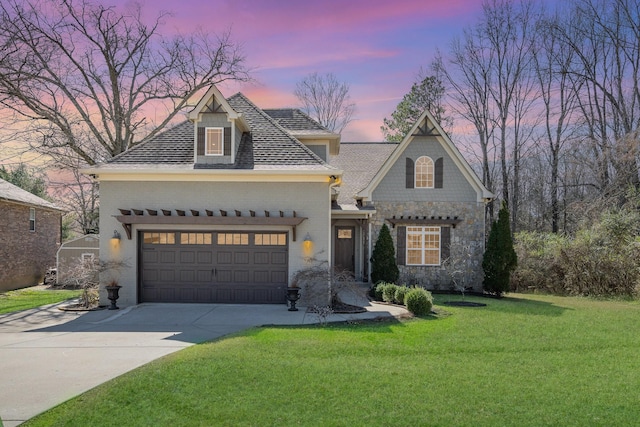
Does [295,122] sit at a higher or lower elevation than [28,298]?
higher

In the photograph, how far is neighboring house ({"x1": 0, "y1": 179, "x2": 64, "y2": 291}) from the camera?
22516mm

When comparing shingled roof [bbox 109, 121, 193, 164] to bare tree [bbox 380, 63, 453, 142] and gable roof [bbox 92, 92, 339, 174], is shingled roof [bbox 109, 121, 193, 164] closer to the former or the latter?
gable roof [bbox 92, 92, 339, 174]

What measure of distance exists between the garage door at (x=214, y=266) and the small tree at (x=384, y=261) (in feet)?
15.5

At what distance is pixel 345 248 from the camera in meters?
20.2

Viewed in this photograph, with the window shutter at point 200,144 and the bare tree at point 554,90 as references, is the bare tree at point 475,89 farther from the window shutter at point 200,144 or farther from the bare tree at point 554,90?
the window shutter at point 200,144

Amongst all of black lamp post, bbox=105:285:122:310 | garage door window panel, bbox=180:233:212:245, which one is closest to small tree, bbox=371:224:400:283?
garage door window panel, bbox=180:233:212:245

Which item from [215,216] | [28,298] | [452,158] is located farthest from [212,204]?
[28,298]

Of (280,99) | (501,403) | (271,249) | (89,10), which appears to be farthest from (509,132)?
(501,403)

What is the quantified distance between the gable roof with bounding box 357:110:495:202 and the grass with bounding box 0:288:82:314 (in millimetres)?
12192

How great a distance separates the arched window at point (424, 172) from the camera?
62.8 feet

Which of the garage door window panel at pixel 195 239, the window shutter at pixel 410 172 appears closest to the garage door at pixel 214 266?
the garage door window panel at pixel 195 239

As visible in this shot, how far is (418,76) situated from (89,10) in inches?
829

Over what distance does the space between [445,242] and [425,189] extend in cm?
225

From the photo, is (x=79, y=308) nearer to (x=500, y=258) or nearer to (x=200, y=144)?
(x=200, y=144)
